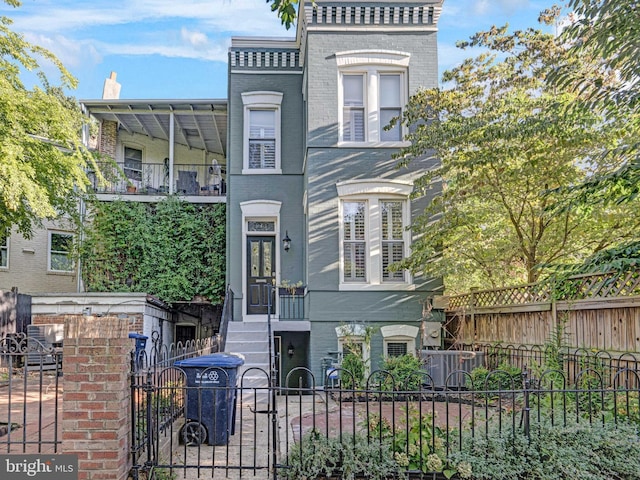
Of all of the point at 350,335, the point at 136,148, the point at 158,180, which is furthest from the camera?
the point at 136,148

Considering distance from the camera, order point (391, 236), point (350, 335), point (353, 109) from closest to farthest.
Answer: point (350, 335) → point (391, 236) → point (353, 109)

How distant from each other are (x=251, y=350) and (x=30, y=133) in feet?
22.5

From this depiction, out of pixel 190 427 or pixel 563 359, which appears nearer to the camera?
pixel 190 427

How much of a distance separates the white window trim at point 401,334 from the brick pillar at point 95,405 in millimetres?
7764

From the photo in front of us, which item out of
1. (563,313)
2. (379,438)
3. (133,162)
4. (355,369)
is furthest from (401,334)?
(133,162)

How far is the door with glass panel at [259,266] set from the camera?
565 inches

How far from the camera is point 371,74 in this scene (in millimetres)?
12797

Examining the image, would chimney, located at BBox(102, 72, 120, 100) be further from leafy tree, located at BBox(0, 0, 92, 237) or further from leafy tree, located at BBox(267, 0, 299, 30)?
leafy tree, located at BBox(267, 0, 299, 30)

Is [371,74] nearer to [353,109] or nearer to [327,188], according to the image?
[353,109]

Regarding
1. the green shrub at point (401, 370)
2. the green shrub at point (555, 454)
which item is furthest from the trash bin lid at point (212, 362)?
the green shrub at point (401, 370)

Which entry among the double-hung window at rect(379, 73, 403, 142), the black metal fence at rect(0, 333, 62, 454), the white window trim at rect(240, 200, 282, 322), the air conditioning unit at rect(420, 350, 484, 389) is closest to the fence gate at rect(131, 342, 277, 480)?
the black metal fence at rect(0, 333, 62, 454)

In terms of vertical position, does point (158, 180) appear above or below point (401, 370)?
above

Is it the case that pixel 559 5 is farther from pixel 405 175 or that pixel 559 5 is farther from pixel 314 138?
pixel 314 138

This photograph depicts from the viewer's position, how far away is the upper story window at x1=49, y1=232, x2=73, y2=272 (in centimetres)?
1891
